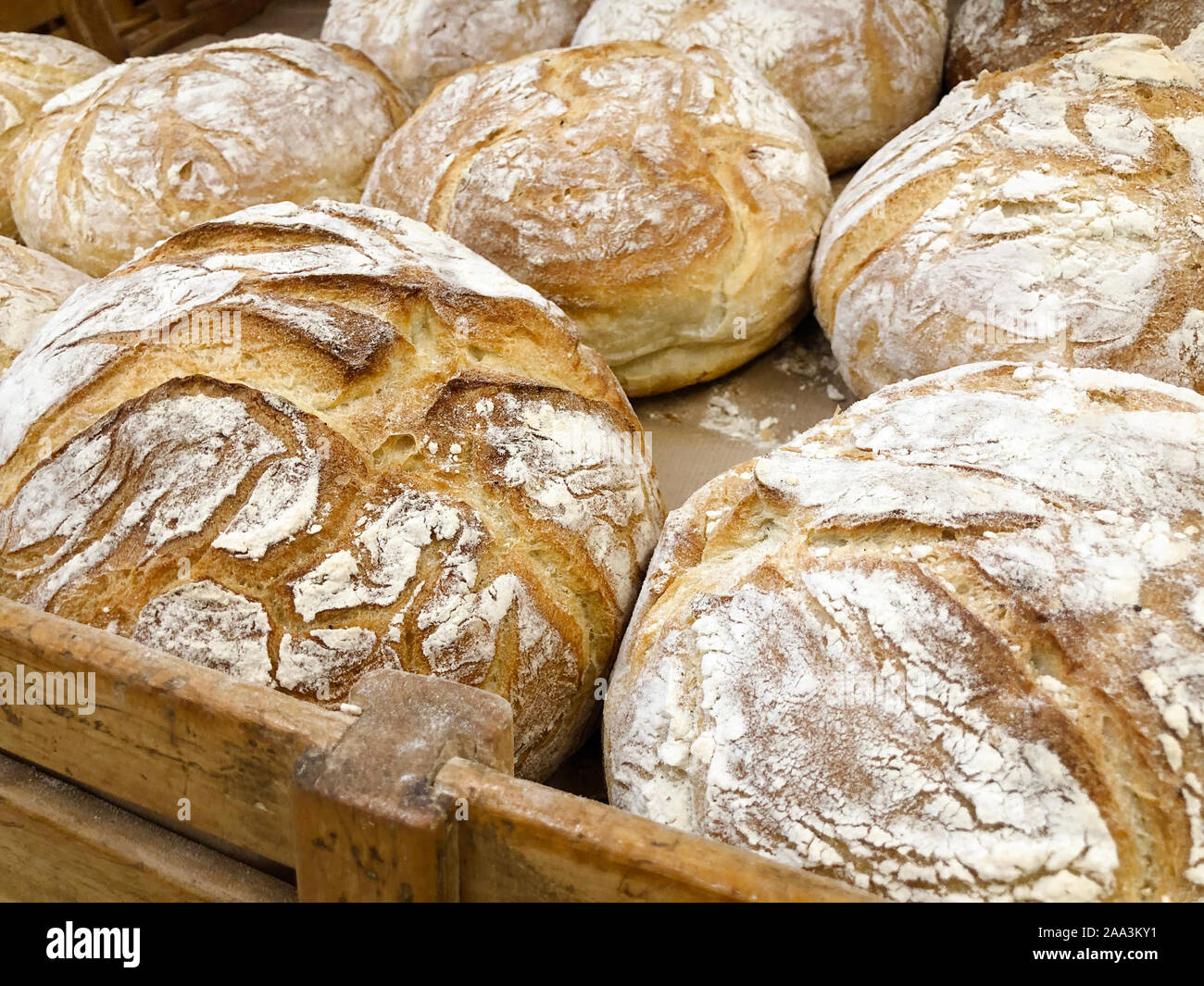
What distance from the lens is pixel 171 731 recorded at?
3.10 feet

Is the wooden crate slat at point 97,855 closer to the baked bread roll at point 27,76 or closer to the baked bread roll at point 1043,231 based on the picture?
the baked bread roll at point 1043,231

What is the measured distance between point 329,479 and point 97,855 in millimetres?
505

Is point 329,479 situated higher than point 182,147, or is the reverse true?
point 182,147

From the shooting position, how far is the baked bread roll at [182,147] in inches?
81.4

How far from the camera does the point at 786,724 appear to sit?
40.3 inches

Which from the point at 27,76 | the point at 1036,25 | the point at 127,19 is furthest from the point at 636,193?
the point at 127,19

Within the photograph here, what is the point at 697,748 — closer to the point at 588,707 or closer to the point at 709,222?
the point at 588,707

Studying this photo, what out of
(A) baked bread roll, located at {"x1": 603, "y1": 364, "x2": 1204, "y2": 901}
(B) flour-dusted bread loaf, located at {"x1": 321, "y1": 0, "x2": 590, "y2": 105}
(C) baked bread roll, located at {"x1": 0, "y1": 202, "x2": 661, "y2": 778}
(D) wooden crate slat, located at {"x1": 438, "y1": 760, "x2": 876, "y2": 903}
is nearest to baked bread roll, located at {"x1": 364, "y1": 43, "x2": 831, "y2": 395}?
(C) baked bread roll, located at {"x1": 0, "y1": 202, "x2": 661, "y2": 778}

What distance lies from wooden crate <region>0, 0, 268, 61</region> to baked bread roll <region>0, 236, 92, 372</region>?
131 centimetres

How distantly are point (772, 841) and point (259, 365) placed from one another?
2.96ft

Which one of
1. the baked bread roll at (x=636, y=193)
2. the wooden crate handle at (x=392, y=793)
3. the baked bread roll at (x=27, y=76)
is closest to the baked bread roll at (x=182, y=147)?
the baked bread roll at (x=27, y=76)

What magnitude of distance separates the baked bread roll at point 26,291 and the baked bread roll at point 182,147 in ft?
Answer: 0.55

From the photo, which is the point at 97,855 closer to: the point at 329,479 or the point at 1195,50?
the point at 329,479
